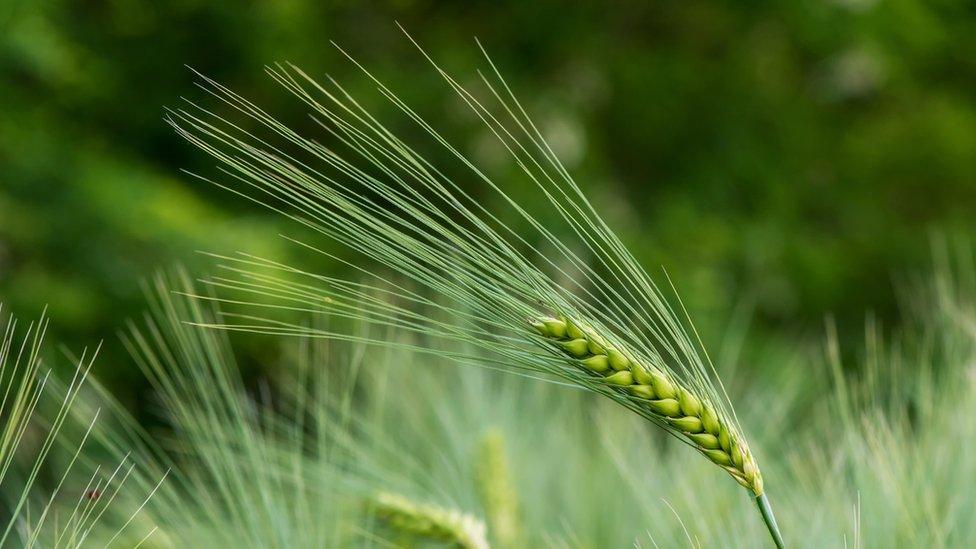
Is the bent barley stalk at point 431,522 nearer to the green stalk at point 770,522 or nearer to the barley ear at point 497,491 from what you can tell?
the barley ear at point 497,491

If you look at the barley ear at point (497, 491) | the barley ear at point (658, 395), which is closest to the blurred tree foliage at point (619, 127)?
the barley ear at point (497, 491)

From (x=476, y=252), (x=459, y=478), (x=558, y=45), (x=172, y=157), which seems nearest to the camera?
(x=476, y=252)

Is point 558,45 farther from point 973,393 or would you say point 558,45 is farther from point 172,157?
point 973,393

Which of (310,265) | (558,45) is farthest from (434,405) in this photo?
(558,45)

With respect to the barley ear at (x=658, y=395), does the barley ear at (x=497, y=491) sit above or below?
below

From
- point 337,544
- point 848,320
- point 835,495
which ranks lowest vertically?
point 337,544

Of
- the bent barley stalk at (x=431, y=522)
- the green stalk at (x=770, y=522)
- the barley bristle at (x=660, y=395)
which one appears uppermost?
the barley bristle at (x=660, y=395)

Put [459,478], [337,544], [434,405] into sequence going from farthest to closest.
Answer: [434,405] → [459,478] → [337,544]
